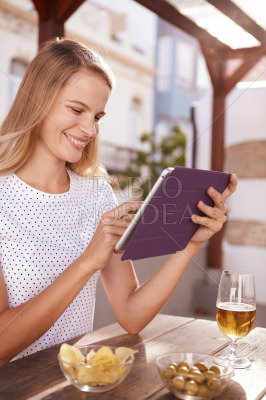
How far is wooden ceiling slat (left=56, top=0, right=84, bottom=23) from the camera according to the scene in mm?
2580

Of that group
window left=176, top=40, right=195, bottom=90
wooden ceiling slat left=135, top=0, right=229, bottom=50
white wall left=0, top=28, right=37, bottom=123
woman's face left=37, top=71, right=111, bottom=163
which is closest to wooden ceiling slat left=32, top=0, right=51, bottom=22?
wooden ceiling slat left=135, top=0, right=229, bottom=50

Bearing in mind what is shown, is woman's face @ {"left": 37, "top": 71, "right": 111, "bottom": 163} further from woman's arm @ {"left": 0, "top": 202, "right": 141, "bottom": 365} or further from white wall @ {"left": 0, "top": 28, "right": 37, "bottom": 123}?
white wall @ {"left": 0, "top": 28, "right": 37, "bottom": 123}

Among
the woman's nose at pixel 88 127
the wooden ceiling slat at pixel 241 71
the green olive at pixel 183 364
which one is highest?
the wooden ceiling slat at pixel 241 71

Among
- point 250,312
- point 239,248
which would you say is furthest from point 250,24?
point 250,312

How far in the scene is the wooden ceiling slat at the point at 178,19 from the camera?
309cm

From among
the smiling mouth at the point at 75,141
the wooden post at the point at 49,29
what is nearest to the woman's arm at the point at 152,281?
the smiling mouth at the point at 75,141

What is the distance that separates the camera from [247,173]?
407 centimetres

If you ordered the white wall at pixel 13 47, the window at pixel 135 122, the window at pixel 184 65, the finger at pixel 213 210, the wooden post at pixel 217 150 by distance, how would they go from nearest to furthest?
1. the finger at pixel 213 210
2. the wooden post at pixel 217 150
3. the white wall at pixel 13 47
4. the window at pixel 135 122
5. the window at pixel 184 65

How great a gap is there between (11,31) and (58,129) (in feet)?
24.1

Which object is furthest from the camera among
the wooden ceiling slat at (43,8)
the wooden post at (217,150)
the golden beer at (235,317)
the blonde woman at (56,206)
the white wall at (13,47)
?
the white wall at (13,47)

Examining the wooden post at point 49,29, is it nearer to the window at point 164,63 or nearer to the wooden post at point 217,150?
the wooden post at point 217,150

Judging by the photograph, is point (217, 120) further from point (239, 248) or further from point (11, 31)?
point (11, 31)

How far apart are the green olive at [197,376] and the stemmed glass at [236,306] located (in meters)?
0.24

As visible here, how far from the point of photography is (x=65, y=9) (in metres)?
2.59
